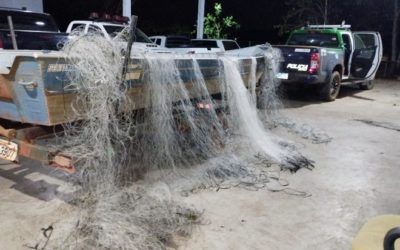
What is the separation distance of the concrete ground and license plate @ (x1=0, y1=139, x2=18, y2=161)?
17.4 inches

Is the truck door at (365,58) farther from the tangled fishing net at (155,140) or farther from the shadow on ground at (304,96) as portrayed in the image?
the tangled fishing net at (155,140)

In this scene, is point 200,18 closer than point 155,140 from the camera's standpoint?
No

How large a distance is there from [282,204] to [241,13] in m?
16.3

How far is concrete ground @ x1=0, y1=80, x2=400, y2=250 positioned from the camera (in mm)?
3207

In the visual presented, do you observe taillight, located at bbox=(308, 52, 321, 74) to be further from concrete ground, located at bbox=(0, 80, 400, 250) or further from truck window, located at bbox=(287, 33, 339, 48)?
concrete ground, located at bbox=(0, 80, 400, 250)

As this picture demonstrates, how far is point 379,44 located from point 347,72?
126cm

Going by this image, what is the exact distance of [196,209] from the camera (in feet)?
12.0

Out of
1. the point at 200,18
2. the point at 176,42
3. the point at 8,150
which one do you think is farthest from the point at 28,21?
the point at 200,18

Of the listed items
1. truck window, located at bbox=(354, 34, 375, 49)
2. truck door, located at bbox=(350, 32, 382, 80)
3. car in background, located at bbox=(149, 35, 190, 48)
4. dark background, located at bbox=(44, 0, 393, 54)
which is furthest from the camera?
dark background, located at bbox=(44, 0, 393, 54)

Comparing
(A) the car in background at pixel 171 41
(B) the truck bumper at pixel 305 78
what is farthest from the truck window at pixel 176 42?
(B) the truck bumper at pixel 305 78

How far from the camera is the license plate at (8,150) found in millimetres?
3531

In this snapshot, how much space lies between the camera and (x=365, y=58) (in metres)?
10.8

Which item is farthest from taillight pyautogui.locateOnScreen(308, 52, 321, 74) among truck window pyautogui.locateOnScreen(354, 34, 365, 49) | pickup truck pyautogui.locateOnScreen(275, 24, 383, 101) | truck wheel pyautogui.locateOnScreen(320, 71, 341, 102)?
truck window pyautogui.locateOnScreen(354, 34, 365, 49)

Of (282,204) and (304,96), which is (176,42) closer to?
(304,96)
